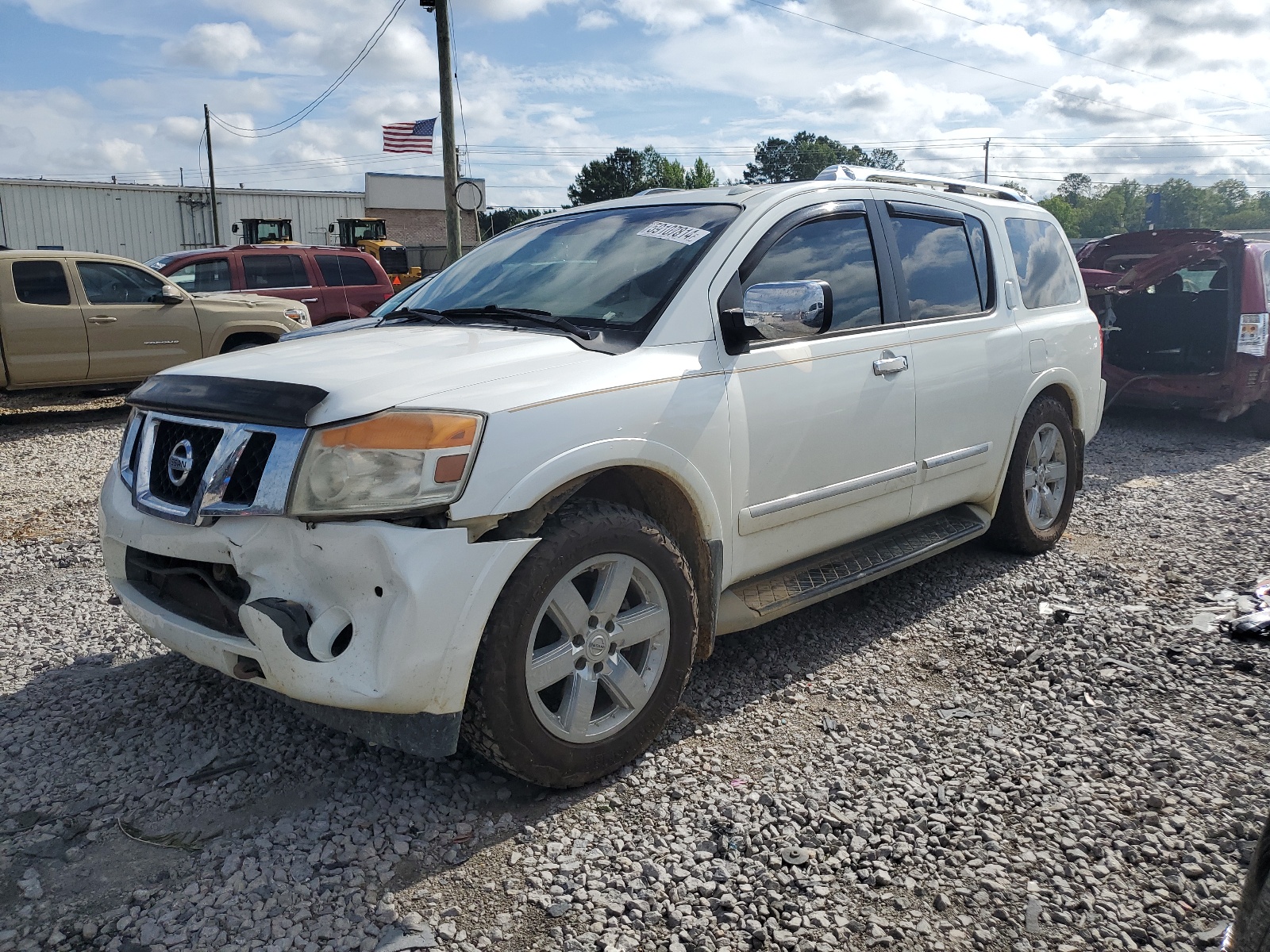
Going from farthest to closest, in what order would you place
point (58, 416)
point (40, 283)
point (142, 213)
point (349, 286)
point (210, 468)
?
1. point (142, 213)
2. point (349, 286)
3. point (58, 416)
4. point (40, 283)
5. point (210, 468)

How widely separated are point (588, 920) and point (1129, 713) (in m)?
2.19

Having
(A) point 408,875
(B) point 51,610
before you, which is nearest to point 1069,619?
(A) point 408,875

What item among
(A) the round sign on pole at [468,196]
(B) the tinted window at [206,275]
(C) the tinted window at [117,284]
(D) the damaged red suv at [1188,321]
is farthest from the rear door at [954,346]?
(B) the tinted window at [206,275]

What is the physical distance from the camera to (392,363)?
9.32 feet

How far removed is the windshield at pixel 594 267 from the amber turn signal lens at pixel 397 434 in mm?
918

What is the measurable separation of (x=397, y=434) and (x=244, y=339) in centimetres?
948

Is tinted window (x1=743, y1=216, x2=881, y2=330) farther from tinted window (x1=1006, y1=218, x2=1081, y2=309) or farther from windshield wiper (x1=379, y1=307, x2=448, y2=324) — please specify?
tinted window (x1=1006, y1=218, x2=1081, y2=309)

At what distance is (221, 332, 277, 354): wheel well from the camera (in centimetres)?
1089

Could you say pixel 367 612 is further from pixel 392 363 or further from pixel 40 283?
pixel 40 283

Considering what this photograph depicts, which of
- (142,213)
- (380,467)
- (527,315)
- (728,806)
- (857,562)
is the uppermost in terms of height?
(142,213)

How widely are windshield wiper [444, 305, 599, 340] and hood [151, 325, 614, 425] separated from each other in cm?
9

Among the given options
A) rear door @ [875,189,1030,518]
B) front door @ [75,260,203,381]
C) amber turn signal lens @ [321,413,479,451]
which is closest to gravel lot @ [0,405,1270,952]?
rear door @ [875,189,1030,518]

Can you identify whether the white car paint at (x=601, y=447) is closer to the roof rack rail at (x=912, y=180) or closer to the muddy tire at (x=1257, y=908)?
the roof rack rail at (x=912, y=180)

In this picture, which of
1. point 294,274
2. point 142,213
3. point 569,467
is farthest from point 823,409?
point 142,213
